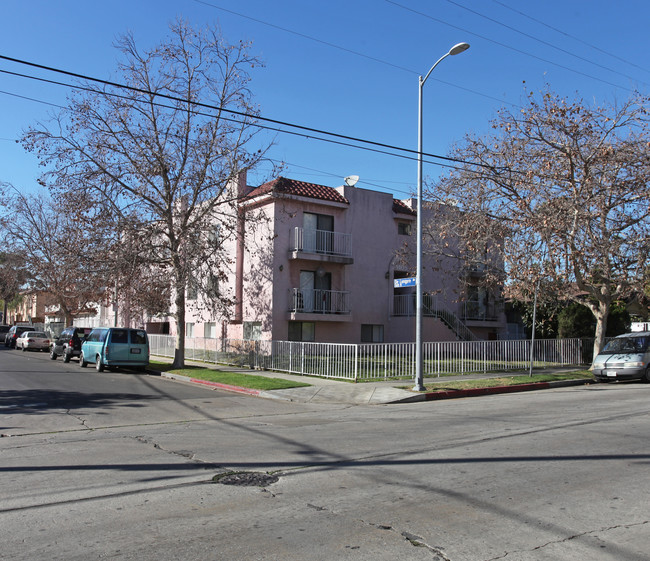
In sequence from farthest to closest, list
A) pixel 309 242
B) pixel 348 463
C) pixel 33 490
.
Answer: pixel 309 242 → pixel 348 463 → pixel 33 490

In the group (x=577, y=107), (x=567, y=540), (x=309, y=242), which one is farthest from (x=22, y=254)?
(x=567, y=540)

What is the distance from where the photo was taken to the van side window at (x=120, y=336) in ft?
75.5

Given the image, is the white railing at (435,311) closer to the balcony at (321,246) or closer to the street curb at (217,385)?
the balcony at (321,246)

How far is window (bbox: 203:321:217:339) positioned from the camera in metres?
30.6

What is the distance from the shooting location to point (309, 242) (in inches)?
1071

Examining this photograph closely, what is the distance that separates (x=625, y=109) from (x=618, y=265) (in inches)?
211

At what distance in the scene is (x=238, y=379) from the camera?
19.2 m

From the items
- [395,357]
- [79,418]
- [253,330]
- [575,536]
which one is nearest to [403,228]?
[253,330]

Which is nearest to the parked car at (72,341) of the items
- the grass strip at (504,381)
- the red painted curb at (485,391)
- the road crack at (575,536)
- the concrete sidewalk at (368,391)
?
the concrete sidewalk at (368,391)

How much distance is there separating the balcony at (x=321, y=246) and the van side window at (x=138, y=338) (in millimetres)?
7272

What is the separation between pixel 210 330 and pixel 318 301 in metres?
7.08

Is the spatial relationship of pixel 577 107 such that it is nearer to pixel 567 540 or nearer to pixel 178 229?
pixel 178 229

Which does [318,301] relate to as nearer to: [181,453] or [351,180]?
[351,180]

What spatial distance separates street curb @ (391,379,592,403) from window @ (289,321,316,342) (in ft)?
37.5
